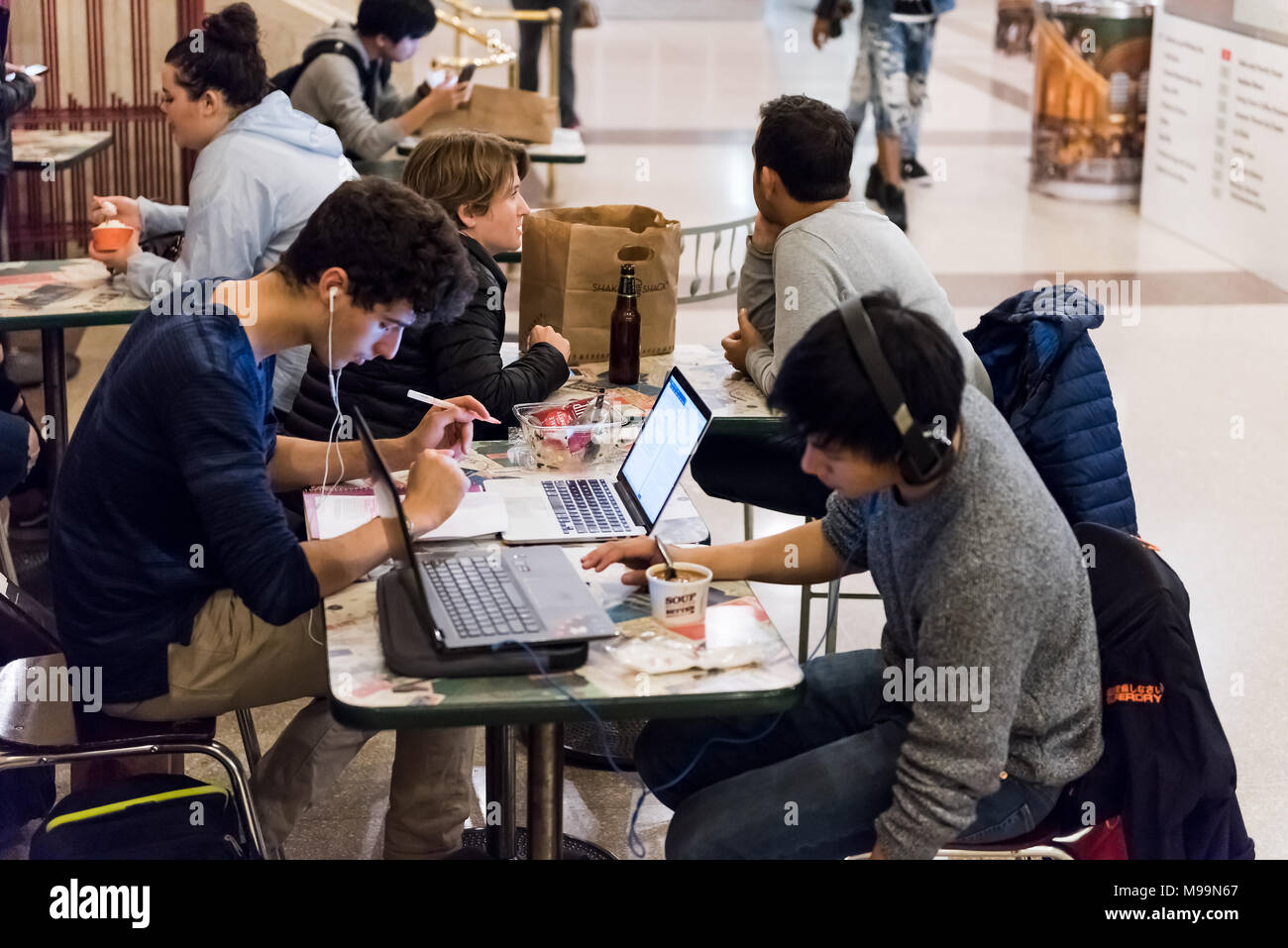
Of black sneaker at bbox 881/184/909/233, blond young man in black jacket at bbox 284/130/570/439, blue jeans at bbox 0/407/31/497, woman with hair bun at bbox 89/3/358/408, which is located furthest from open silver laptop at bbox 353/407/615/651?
black sneaker at bbox 881/184/909/233

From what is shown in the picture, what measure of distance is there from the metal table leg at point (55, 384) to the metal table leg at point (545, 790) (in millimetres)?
2036

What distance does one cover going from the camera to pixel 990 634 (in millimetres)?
1837

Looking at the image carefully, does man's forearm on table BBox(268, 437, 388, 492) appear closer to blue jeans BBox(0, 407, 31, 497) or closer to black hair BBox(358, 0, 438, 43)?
blue jeans BBox(0, 407, 31, 497)

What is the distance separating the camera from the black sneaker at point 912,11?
7328 millimetres

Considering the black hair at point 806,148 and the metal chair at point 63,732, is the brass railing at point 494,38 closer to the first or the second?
the black hair at point 806,148

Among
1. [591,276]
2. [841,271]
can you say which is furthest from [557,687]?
[591,276]

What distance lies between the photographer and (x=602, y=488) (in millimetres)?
2541

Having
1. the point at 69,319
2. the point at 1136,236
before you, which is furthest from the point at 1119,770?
the point at 1136,236

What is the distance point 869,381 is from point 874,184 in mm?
6275

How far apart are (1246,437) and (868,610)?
6.19ft

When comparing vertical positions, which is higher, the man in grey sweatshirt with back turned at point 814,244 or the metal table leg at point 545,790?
the man in grey sweatshirt with back turned at point 814,244
